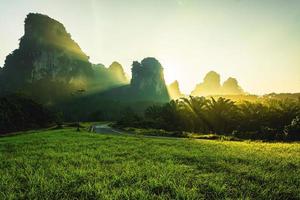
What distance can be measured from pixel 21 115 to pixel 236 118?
3605 centimetres

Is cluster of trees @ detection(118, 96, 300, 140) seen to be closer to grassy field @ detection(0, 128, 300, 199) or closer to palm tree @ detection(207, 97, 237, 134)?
palm tree @ detection(207, 97, 237, 134)

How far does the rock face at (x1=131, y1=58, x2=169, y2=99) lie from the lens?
14988cm

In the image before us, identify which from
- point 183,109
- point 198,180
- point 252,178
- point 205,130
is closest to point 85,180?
point 198,180

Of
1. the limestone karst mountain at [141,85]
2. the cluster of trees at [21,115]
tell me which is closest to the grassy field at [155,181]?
the cluster of trees at [21,115]

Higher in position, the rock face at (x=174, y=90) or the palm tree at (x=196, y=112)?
the rock face at (x=174, y=90)

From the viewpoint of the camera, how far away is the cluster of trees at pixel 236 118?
22.1 m

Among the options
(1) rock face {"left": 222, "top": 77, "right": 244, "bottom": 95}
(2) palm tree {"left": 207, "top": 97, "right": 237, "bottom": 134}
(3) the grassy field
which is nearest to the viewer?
(3) the grassy field

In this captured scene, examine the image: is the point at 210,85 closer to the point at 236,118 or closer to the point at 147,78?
the point at 147,78

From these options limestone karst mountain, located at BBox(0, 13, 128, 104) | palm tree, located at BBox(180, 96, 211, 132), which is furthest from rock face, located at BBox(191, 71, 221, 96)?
palm tree, located at BBox(180, 96, 211, 132)

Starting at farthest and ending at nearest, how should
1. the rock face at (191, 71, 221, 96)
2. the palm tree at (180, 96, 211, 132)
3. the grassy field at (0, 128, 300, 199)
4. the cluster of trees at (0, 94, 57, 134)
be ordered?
1. the rock face at (191, 71, 221, 96)
2. the cluster of trees at (0, 94, 57, 134)
3. the palm tree at (180, 96, 211, 132)
4. the grassy field at (0, 128, 300, 199)

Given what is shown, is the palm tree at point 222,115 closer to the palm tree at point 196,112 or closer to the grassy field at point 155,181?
the palm tree at point 196,112

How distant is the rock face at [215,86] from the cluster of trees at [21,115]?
112 m

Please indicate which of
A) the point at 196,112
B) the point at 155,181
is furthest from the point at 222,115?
the point at 155,181

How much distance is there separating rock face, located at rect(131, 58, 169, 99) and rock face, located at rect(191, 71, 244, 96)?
27051 mm
